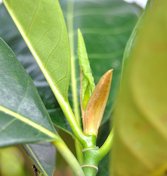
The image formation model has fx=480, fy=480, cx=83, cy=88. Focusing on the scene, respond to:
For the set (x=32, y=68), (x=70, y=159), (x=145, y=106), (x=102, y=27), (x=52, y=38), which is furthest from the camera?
(x=102, y=27)

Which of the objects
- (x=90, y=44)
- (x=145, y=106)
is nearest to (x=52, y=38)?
(x=90, y=44)

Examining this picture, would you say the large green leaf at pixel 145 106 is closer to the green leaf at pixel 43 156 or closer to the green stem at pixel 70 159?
the green stem at pixel 70 159

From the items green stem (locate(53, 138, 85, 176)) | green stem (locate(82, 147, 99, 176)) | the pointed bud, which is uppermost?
the pointed bud

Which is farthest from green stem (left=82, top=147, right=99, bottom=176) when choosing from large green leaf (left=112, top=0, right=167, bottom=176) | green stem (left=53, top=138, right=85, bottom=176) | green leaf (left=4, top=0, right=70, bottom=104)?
large green leaf (left=112, top=0, right=167, bottom=176)

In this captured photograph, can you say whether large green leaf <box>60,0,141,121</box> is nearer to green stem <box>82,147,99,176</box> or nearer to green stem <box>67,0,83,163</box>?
green stem <box>67,0,83,163</box>

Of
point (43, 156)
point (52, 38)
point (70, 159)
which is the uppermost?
point (52, 38)

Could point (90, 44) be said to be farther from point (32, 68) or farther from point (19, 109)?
point (19, 109)
